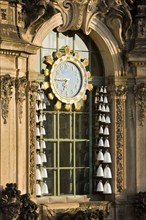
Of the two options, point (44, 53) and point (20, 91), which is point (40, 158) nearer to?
point (20, 91)

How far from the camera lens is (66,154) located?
21656 millimetres

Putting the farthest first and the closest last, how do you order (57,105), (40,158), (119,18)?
(119,18) → (57,105) → (40,158)

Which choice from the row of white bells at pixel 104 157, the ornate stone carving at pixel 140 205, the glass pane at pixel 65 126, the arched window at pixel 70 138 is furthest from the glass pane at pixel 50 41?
the ornate stone carving at pixel 140 205

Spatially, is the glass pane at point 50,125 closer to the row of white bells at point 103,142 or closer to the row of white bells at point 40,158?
the row of white bells at point 40,158

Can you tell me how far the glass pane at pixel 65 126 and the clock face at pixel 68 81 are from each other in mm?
371

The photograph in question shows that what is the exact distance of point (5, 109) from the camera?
20.2m

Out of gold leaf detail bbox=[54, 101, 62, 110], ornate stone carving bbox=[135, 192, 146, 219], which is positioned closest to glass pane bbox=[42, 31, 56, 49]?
gold leaf detail bbox=[54, 101, 62, 110]

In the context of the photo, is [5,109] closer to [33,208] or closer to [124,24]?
[33,208]

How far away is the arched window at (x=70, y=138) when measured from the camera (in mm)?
21375

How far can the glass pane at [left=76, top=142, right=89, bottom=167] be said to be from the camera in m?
21.8

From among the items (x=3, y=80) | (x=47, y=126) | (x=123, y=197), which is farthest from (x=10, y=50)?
(x=123, y=197)

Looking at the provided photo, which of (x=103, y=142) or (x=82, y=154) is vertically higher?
(x=103, y=142)

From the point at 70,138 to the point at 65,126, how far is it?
274mm

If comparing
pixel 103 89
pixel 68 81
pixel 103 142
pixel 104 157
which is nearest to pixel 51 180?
pixel 104 157
